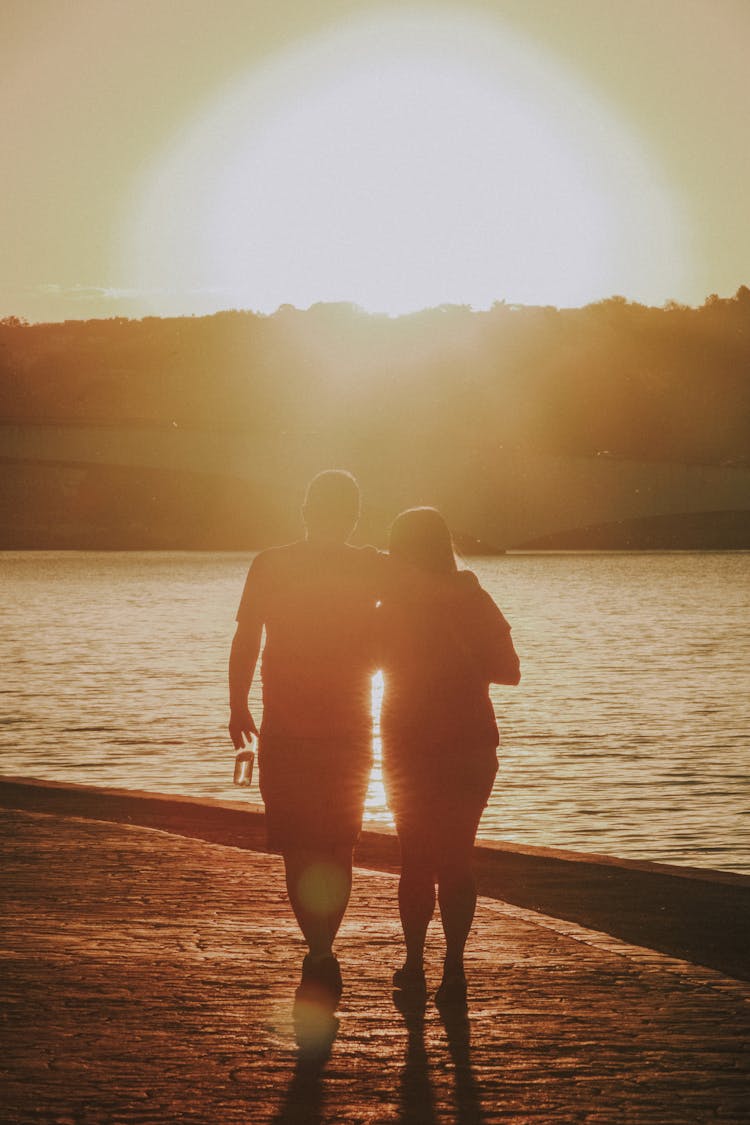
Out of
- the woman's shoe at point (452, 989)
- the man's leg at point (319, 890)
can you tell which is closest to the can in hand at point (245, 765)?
the man's leg at point (319, 890)

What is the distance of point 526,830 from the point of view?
1541 centimetres

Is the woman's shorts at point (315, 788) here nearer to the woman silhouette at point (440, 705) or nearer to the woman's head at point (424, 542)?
the woman silhouette at point (440, 705)

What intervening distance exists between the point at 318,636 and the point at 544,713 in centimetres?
2159

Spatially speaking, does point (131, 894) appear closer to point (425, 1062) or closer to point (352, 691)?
→ point (352, 691)

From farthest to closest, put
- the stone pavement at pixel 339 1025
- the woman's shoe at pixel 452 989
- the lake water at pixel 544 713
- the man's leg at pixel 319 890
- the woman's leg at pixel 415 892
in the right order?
the lake water at pixel 544 713, the woman's leg at pixel 415 892, the man's leg at pixel 319 890, the woman's shoe at pixel 452 989, the stone pavement at pixel 339 1025

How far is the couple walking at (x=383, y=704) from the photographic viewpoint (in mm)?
6531

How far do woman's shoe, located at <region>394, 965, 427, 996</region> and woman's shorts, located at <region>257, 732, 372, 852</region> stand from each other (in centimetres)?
50

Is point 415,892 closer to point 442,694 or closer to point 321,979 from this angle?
point 321,979

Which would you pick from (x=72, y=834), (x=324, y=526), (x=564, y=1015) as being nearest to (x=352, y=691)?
(x=324, y=526)

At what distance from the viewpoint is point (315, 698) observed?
259 inches

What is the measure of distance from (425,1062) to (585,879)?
3530 millimetres

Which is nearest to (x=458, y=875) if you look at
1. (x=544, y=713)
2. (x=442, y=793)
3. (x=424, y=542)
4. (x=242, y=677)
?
(x=442, y=793)

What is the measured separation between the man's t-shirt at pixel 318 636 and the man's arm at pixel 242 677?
0.06m

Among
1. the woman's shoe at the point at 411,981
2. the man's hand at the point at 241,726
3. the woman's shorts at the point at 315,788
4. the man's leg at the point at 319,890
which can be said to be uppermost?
the man's hand at the point at 241,726
